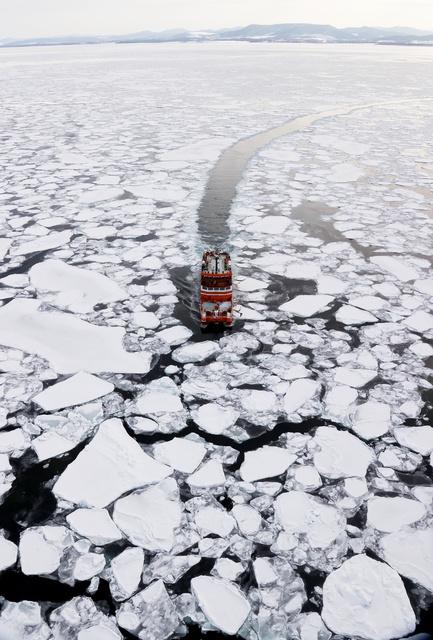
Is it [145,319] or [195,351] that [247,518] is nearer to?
[195,351]

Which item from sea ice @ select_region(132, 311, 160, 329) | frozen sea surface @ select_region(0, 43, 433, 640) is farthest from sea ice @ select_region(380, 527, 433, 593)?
sea ice @ select_region(132, 311, 160, 329)

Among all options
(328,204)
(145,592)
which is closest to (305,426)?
(145,592)

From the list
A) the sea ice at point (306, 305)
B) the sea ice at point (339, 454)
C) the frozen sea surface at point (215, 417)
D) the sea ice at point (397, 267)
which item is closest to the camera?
the frozen sea surface at point (215, 417)

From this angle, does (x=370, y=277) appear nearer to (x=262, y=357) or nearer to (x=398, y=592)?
(x=262, y=357)

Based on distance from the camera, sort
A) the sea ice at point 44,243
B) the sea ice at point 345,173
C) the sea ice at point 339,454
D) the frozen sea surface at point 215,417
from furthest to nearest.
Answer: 1. the sea ice at point 345,173
2. the sea ice at point 44,243
3. the sea ice at point 339,454
4. the frozen sea surface at point 215,417

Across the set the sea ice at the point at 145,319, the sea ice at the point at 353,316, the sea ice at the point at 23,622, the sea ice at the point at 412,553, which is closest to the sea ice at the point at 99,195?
the sea ice at the point at 145,319

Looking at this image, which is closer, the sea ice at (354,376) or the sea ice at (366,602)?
the sea ice at (366,602)

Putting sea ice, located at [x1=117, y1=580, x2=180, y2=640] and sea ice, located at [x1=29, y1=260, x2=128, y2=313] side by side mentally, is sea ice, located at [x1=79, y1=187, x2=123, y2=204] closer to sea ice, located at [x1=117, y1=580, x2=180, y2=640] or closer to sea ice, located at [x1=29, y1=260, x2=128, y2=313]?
sea ice, located at [x1=29, y1=260, x2=128, y2=313]

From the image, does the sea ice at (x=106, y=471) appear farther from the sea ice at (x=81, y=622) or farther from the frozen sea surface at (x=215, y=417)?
the sea ice at (x=81, y=622)
